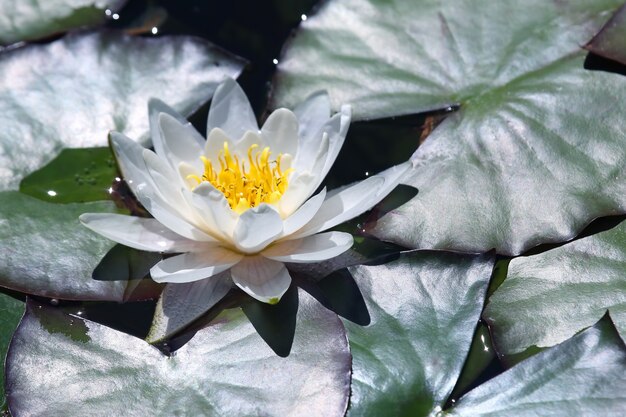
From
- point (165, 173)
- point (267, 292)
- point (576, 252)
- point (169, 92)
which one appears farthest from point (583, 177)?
point (169, 92)

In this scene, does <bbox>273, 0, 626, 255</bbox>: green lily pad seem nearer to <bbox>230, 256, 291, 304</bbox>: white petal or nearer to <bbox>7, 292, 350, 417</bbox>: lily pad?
<bbox>230, 256, 291, 304</bbox>: white petal

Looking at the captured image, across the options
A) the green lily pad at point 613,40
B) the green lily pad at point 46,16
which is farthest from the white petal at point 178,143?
the green lily pad at point 613,40

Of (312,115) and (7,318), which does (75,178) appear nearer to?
(7,318)

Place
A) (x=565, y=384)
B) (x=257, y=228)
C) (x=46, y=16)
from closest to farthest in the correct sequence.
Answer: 1. (x=565, y=384)
2. (x=257, y=228)
3. (x=46, y=16)

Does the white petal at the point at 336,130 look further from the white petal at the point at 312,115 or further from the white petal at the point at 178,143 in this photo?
the white petal at the point at 178,143

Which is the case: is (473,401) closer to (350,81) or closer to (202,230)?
(202,230)

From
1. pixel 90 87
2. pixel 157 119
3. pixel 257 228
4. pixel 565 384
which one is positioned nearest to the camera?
pixel 565 384

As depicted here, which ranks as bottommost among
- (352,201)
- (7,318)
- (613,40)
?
(7,318)

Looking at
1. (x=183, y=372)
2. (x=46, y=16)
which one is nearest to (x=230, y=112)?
(x=183, y=372)
